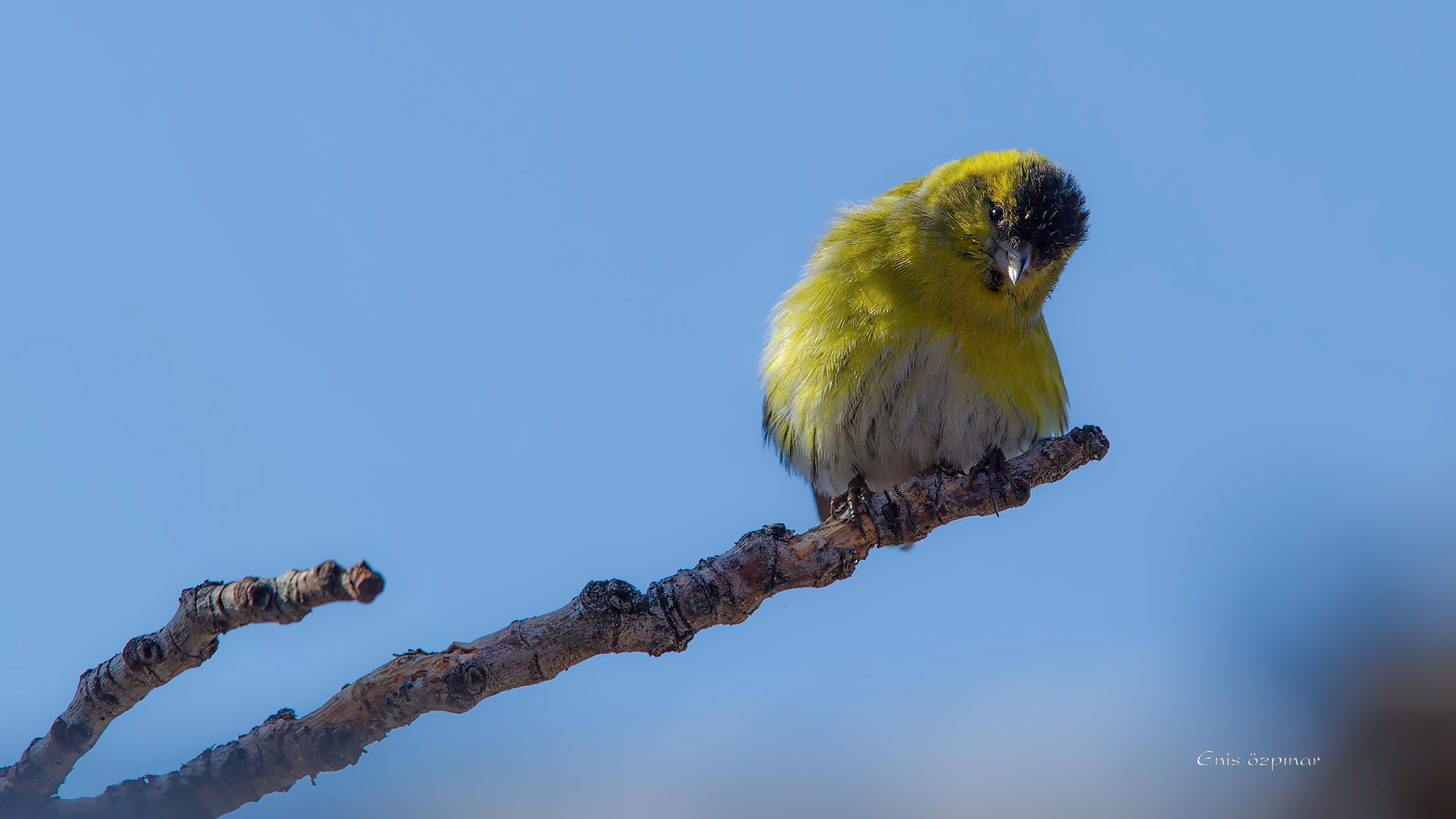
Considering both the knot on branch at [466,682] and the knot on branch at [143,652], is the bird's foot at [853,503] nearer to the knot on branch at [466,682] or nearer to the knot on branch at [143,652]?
the knot on branch at [466,682]

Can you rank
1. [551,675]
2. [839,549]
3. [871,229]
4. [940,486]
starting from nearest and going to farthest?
1. [551,675]
2. [839,549]
3. [940,486]
4. [871,229]

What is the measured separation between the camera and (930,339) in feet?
16.0

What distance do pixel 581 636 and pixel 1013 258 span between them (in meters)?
2.93

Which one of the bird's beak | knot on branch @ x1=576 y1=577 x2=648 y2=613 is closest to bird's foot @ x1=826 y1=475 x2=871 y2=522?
knot on branch @ x1=576 y1=577 x2=648 y2=613

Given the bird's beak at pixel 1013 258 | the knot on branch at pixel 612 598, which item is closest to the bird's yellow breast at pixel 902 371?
the bird's beak at pixel 1013 258

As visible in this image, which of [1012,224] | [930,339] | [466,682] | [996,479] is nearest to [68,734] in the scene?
[466,682]

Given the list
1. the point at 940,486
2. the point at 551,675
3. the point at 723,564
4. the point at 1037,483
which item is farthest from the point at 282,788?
the point at 1037,483

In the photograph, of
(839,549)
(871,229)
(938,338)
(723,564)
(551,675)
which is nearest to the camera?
(551,675)

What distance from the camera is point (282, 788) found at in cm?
252

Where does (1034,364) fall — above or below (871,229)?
below

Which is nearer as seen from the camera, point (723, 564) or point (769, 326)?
point (723, 564)

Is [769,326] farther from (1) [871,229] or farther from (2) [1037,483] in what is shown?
(2) [1037,483]

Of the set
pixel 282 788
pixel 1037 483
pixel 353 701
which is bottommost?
pixel 282 788

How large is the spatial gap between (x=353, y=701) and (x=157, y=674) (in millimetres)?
443
